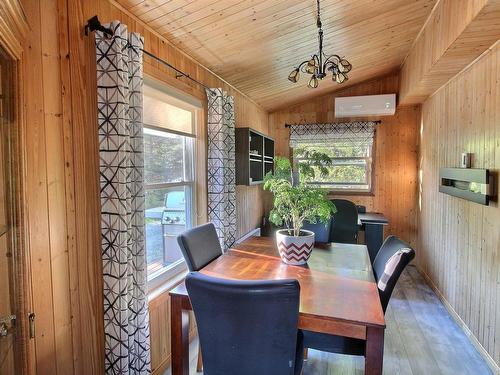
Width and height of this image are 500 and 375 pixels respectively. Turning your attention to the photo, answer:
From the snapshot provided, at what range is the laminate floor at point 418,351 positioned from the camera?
2107mm

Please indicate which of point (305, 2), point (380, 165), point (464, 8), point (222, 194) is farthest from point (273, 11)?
point (380, 165)

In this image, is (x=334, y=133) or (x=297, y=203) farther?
(x=334, y=133)

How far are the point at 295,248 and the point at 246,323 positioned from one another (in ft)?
2.71

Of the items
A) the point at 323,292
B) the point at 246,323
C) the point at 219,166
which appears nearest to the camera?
the point at 246,323

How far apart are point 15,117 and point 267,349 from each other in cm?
122

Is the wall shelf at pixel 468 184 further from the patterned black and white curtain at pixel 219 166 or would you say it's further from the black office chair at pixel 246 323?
the patterned black and white curtain at pixel 219 166

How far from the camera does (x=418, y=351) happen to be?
7.59 feet

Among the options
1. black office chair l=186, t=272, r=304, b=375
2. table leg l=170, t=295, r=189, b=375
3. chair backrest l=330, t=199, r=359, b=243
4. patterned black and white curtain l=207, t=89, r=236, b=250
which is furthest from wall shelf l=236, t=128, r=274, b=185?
black office chair l=186, t=272, r=304, b=375

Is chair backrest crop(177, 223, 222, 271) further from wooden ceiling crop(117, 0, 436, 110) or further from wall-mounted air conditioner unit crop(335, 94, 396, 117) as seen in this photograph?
wall-mounted air conditioner unit crop(335, 94, 396, 117)

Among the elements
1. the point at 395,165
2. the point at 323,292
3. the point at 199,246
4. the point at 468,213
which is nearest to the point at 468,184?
the point at 468,213

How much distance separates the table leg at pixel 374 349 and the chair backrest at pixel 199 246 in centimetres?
106

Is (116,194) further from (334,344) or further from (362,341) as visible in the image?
(362,341)

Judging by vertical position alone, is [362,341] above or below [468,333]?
above

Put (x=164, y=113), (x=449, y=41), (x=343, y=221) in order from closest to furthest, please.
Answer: (x=449, y=41)
(x=164, y=113)
(x=343, y=221)
